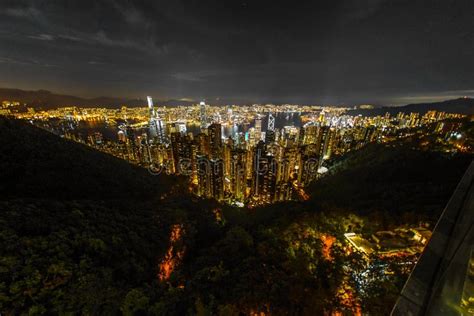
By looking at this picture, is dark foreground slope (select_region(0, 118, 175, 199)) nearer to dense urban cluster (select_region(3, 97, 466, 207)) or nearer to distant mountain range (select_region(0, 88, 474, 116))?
dense urban cluster (select_region(3, 97, 466, 207))

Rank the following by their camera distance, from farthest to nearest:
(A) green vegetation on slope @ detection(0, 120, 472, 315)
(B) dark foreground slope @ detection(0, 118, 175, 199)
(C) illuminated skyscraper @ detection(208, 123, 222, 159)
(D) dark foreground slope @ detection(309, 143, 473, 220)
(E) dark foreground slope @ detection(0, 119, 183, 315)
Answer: (C) illuminated skyscraper @ detection(208, 123, 222, 159) < (D) dark foreground slope @ detection(309, 143, 473, 220) < (B) dark foreground slope @ detection(0, 118, 175, 199) < (A) green vegetation on slope @ detection(0, 120, 472, 315) < (E) dark foreground slope @ detection(0, 119, 183, 315)

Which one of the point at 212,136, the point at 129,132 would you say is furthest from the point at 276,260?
the point at 129,132

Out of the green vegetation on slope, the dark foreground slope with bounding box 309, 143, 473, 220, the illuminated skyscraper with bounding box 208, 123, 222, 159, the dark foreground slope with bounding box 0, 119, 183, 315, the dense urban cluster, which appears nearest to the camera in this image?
the dark foreground slope with bounding box 0, 119, 183, 315

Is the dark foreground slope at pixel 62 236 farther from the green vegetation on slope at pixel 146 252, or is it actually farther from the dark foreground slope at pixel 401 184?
the dark foreground slope at pixel 401 184

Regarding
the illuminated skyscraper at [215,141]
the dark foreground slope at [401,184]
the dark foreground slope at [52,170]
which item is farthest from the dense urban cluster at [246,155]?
the dark foreground slope at [52,170]

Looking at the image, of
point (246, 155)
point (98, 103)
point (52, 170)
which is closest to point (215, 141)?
point (246, 155)

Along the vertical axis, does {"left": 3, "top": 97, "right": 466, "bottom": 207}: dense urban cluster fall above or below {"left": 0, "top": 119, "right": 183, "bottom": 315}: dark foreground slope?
below

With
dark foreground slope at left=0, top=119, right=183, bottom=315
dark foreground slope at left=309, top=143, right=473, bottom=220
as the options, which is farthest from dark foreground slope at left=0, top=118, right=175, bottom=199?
dark foreground slope at left=309, top=143, right=473, bottom=220
